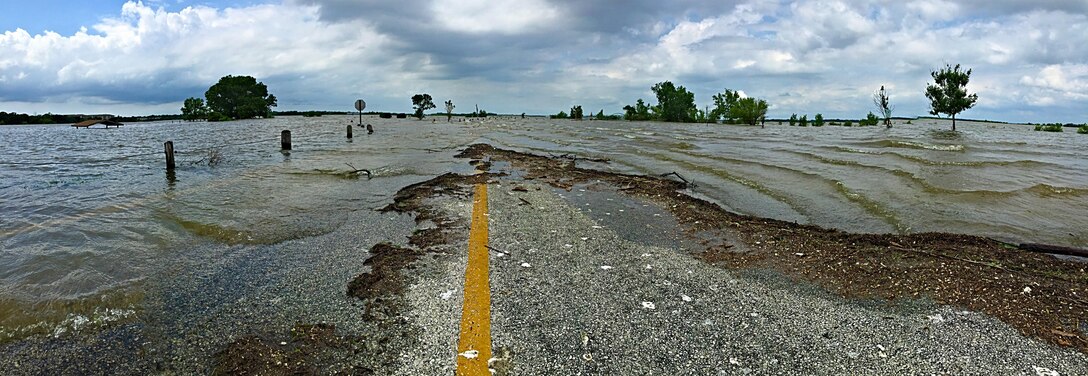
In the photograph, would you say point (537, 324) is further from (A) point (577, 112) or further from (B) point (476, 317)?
(A) point (577, 112)

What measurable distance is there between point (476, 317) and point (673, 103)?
95.3m

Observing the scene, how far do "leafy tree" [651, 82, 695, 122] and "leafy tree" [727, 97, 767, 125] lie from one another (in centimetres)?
1655

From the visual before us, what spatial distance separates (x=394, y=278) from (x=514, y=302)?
119cm

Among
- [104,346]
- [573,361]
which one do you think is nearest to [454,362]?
[573,361]

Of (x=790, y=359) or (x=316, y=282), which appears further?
(x=316, y=282)

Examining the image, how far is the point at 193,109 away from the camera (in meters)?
91.1

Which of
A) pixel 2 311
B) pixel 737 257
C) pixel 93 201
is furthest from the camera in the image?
pixel 93 201

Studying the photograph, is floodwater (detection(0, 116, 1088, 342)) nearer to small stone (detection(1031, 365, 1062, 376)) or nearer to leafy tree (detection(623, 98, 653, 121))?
small stone (detection(1031, 365, 1062, 376))

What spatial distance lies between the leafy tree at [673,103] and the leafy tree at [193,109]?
279ft

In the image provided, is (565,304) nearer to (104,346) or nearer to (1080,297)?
(104,346)

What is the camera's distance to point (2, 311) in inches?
141

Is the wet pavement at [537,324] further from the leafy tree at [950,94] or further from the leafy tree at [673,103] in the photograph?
the leafy tree at [673,103]

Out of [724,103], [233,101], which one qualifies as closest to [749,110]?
[724,103]

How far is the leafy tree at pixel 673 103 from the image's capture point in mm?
92062
